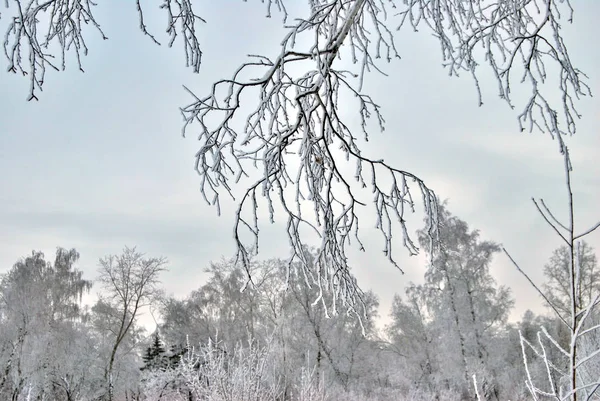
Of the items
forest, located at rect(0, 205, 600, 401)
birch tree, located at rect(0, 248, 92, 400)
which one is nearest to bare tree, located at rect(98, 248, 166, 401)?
forest, located at rect(0, 205, 600, 401)

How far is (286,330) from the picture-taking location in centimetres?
1877

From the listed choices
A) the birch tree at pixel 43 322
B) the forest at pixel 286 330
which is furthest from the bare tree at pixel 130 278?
the birch tree at pixel 43 322

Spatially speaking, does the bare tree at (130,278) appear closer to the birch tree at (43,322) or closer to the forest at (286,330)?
the forest at (286,330)

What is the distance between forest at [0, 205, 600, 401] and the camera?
16.8 meters

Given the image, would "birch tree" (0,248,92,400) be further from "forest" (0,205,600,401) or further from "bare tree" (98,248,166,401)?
"bare tree" (98,248,166,401)

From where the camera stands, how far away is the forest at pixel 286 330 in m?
16.8

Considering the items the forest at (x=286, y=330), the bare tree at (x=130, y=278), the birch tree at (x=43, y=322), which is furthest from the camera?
the bare tree at (x=130, y=278)

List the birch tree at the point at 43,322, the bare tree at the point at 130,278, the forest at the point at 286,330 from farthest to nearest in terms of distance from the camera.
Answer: the bare tree at the point at 130,278, the birch tree at the point at 43,322, the forest at the point at 286,330

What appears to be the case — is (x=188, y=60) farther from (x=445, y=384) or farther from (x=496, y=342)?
(x=445, y=384)

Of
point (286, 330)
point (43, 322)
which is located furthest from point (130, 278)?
point (286, 330)

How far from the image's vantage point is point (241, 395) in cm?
650

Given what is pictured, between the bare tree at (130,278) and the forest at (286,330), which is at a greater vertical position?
the bare tree at (130,278)

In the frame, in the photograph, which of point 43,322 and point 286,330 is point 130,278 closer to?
point 43,322

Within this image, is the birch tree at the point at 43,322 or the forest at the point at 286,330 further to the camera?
the birch tree at the point at 43,322
